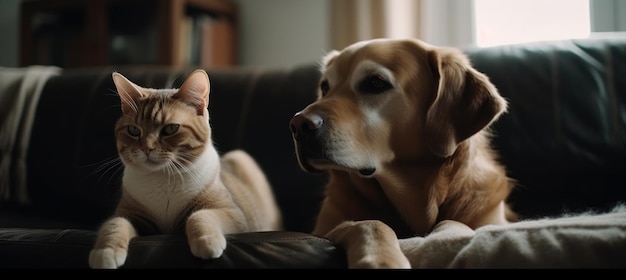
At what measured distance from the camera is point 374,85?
100cm

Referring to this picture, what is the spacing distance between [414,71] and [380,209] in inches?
11.4

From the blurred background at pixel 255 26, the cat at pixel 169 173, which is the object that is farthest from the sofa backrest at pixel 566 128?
the cat at pixel 169 173

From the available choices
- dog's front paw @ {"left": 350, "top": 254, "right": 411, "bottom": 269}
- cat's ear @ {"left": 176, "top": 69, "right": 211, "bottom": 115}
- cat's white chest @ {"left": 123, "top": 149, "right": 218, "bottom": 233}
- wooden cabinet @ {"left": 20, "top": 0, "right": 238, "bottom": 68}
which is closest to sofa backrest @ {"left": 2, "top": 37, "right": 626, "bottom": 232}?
cat's white chest @ {"left": 123, "top": 149, "right": 218, "bottom": 233}

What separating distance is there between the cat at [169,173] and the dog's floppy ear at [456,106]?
395 mm

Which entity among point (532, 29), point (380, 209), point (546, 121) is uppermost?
point (532, 29)

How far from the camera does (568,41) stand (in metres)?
1.40

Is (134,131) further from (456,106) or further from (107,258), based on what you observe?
(456,106)

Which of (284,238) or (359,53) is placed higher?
(359,53)

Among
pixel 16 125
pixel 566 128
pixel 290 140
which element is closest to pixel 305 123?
pixel 290 140

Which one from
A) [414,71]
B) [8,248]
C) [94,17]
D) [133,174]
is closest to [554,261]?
[414,71]

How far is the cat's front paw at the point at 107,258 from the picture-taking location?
0.72 m

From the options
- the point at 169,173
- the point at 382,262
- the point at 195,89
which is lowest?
the point at 382,262

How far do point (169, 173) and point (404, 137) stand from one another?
1.42ft

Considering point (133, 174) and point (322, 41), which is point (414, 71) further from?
point (322, 41)
